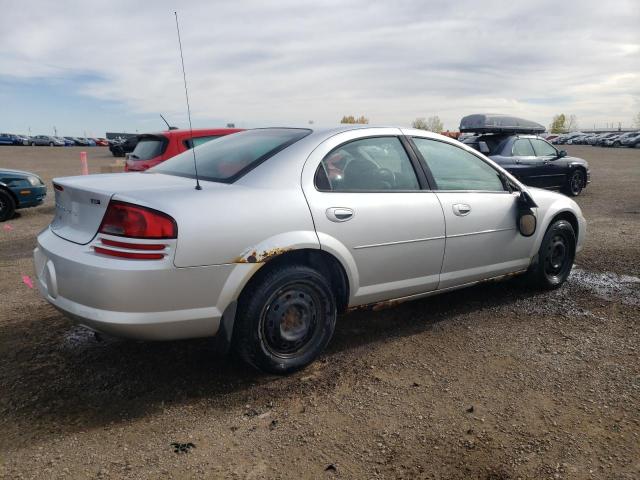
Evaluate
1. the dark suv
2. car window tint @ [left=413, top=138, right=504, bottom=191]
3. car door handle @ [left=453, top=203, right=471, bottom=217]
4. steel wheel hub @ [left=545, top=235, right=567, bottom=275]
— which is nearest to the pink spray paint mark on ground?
car window tint @ [left=413, top=138, right=504, bottom=191]

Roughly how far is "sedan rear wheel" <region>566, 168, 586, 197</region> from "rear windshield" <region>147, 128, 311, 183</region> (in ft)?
34.4

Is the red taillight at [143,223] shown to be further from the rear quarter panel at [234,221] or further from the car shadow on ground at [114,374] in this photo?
the car shadow on ground at [114,374]

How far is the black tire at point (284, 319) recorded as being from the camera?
9.79 feet

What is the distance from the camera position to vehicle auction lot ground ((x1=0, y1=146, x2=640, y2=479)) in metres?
2.41

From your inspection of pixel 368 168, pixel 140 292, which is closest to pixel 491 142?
pixel 368 168

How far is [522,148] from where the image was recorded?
11.2 meters

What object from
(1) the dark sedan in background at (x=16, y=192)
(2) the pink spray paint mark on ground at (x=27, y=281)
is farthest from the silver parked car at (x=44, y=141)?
(2) the pink spray paint mark on ground at (x=27, y=281)

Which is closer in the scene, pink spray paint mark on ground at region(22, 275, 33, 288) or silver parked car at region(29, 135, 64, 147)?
pink spray paint mark on ground at region(22, 275, 33, 288)

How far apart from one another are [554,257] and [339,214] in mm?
2640

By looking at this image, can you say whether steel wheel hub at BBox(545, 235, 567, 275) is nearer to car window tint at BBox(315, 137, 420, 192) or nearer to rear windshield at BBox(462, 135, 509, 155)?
car window tint at BBox(315, 137, 420, 192)

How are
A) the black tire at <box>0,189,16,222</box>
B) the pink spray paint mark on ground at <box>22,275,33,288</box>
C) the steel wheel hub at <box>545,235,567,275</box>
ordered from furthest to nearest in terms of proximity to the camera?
the black tire at <box>0,189,16,222</box>
the pink spray paint mark on ground at <box>22,275,33,288</box>
the steel wheel hub at <box>545,235,567,275</box>

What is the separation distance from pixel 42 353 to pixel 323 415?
2.00 meters

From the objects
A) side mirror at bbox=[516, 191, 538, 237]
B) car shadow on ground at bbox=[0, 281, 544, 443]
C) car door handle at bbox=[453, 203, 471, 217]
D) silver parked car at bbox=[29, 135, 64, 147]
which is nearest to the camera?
car shadow on ground at bbox=[0, 281, 544, 443]

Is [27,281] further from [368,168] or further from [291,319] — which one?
[368,168]
